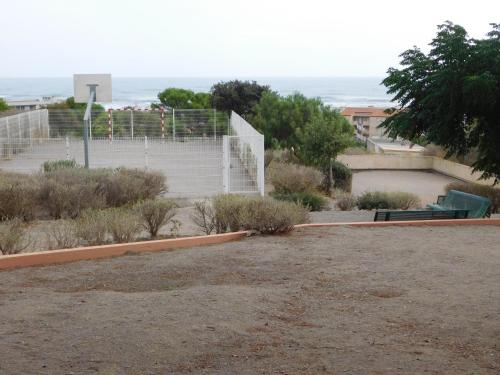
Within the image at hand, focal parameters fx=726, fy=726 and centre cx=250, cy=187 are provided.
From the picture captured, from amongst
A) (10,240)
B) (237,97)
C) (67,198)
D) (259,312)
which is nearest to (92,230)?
(10,240)

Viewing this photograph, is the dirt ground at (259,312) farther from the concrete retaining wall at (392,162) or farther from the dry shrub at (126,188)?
the concrete retaining wall at (392,162)

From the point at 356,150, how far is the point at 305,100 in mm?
5911

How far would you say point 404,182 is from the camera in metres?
31.0

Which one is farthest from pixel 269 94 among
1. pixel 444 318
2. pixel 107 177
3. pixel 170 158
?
pixel 444 318

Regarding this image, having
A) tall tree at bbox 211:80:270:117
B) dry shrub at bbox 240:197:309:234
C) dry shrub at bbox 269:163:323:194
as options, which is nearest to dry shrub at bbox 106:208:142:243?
dry shrub at bbox 240:197:309:234

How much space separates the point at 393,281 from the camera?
7211mm

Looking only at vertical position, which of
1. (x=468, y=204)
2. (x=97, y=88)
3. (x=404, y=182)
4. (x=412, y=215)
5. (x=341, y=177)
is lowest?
(x=404, y=182)

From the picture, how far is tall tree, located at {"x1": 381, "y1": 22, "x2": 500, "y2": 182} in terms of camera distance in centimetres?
1488

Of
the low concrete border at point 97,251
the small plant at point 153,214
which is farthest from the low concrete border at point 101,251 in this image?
the small plant at point 153,214

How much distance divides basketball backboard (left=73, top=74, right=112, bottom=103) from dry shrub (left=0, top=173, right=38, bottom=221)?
1302cm

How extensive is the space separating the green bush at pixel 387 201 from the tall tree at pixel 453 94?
6.32ft

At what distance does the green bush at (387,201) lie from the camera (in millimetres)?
18438

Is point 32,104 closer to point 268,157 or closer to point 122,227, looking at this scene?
point 268,157

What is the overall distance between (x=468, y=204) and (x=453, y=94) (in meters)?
2.37
